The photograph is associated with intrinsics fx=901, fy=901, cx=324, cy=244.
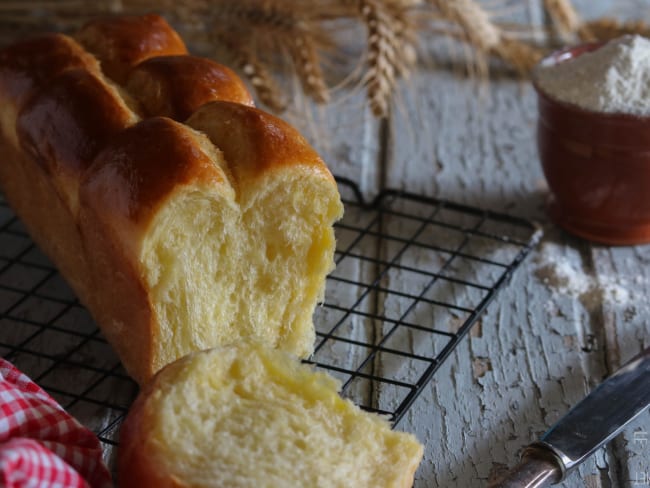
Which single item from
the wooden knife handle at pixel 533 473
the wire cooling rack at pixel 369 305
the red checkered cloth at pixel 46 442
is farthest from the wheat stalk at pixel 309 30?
the red checkered cloth at pixel 46 442

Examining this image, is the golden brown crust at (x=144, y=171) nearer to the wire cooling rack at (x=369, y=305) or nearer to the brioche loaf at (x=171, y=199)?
the brioche loaf at (x=171, y=199)

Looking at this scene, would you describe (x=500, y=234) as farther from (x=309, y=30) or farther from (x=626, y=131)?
(x=309, y=30)

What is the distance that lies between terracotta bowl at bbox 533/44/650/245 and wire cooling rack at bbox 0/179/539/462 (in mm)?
144

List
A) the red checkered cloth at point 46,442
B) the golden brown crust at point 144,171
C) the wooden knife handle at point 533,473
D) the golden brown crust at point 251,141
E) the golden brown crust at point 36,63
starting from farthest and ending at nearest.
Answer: the golden brown crust at point 36,63, the golden brown crust at point 251,141, the golden brown crust at point 144,171, the wooden knife handle at point 533,473, the red checkered cloth at point 46,442

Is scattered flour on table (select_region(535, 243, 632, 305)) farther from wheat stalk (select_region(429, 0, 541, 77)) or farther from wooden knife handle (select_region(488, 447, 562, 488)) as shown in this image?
wheat stalk (select_region(429, 0, 541, 77))

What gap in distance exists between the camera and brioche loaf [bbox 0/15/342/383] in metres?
1.65

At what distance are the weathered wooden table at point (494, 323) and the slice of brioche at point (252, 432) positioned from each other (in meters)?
0.23

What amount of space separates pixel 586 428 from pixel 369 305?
2.14 ft

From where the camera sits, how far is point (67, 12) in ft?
10.5

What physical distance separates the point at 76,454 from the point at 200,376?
23cm

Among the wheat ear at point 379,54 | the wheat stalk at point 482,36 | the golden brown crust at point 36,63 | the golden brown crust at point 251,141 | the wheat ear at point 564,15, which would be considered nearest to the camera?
the golden brown crust at point 251,141

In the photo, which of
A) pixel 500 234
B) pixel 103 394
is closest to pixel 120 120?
pixel 103 394

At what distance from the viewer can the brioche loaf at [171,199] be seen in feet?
5.41

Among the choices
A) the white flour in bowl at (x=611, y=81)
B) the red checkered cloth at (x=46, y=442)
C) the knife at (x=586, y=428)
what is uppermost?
the red checkered cloth at (x=46, y=442)
